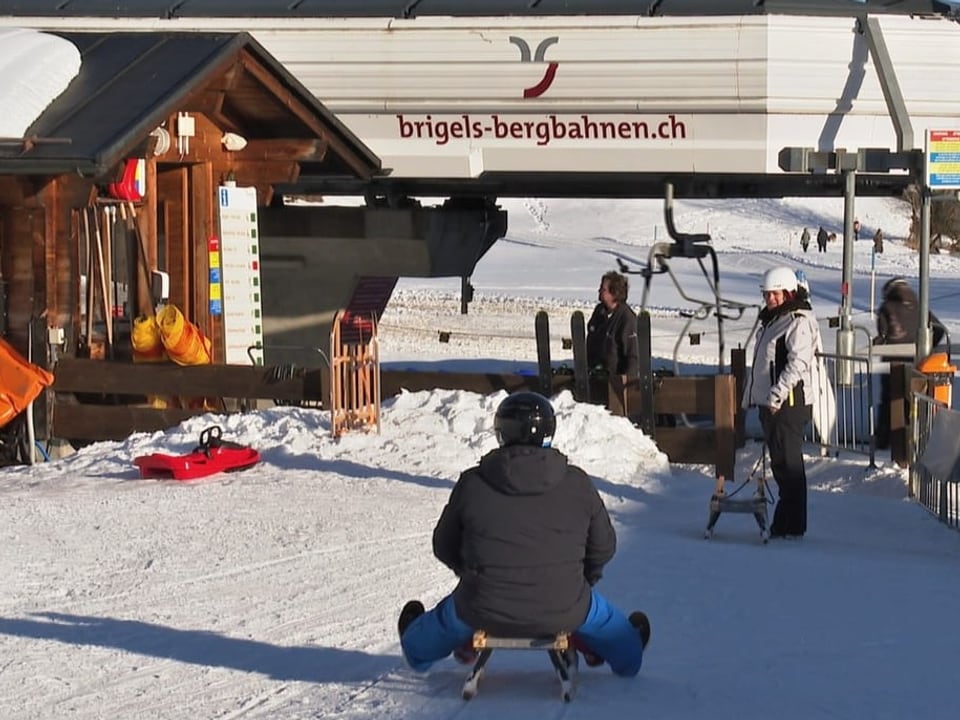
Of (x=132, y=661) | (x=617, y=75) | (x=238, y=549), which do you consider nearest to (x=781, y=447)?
(x=238, y=549)

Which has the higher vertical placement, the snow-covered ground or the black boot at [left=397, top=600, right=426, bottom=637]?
the black boot at [left=397, top=600, right=426, bottom=637]

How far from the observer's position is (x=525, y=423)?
6676 millimetres

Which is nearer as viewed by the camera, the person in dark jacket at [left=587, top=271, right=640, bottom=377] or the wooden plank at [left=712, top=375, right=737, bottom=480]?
the wooden plank at [left=712, top=375, right=737, bottom=480]

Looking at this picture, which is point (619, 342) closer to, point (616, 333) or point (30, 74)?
point (616, 333)

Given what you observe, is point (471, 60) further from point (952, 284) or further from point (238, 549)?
point (952, 284)

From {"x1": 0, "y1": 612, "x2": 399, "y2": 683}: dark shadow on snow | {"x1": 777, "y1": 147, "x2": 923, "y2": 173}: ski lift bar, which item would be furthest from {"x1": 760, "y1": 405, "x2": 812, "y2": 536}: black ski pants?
{"x1": 777, "y1": 147, "x2": 923, "y2": 173}: ski lift bar

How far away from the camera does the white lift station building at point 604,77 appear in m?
18.2

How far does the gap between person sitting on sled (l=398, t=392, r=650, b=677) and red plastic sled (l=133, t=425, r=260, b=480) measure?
20.6ft

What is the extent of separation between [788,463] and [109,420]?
655 cm

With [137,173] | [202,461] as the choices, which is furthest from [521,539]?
[137,173]

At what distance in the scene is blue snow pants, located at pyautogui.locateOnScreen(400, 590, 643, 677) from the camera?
688 cm

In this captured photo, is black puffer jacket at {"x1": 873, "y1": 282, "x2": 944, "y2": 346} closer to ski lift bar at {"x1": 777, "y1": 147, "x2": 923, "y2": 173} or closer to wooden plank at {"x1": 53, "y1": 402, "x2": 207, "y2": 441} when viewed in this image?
ski lift bar at {"x1": 777, "y1": 147, "x2": 923, "y2": 173}

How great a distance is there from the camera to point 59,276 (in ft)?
50.5

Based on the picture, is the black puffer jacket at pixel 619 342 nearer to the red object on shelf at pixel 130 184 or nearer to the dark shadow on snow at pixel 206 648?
the red object on shelf at pixel 130 184
